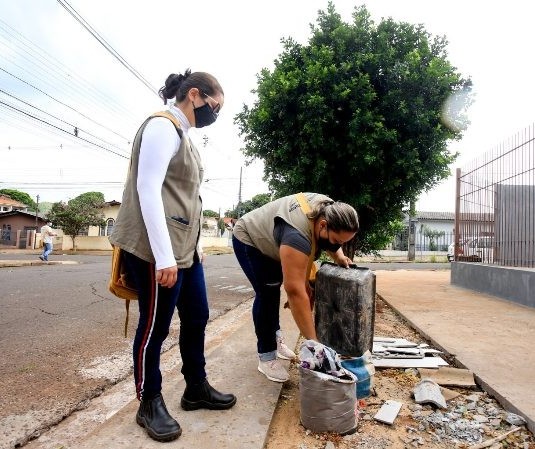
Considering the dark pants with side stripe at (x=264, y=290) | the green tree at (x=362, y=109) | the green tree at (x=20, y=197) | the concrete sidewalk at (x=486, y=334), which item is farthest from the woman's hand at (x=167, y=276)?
the green tree at (x=20, y=197)

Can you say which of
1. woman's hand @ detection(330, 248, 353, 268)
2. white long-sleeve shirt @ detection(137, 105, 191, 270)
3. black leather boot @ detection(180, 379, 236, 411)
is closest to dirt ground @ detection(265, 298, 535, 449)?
black leather boot @ detection(180, 379, 236, 411)

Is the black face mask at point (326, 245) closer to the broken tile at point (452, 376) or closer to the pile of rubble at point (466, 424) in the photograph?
the pile of rubble at point (466, 424)

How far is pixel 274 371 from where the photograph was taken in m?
2.91

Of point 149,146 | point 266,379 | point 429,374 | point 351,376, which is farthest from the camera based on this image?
point 429,374

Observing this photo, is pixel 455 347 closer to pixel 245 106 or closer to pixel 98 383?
pixel 98 383

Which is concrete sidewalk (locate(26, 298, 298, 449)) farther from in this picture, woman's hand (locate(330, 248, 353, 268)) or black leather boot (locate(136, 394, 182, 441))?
woman's hand (locate(330, 248, 353, 268))

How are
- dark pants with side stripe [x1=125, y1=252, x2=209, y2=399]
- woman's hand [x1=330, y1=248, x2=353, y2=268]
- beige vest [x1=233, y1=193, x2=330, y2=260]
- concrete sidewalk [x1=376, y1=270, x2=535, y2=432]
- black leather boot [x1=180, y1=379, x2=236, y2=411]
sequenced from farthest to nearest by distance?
woman's hand [x1=330, y1=248, x2=353, y2=268] → concrete sidewalk [x1=376, y1=270, x2=535, y2=432] → beige vest [x1=233, y1=193, x2=330, y2=260] → black leather boot [x1=180, y1=379, x2=236, y2=411] → dark pants with side stripe [x1=125, y1=252, x2=209, y2=399]

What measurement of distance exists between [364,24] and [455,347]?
494 centimetres

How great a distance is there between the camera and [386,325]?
208 inches

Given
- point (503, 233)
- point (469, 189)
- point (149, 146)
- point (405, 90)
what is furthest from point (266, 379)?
point (469, 189)

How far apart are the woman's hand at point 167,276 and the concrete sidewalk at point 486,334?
1994 mm

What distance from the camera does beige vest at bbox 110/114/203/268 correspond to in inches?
Result: 77.7

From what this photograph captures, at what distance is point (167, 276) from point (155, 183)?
0.41 meters

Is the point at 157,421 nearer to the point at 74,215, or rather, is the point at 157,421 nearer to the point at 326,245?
the point at 326,245
